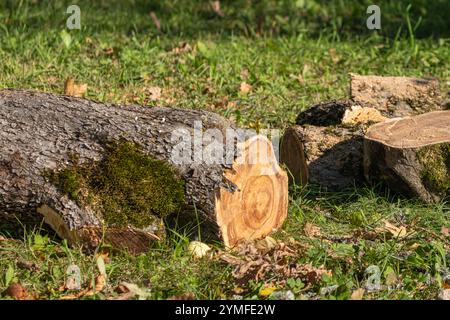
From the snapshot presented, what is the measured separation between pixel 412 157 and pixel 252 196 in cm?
108

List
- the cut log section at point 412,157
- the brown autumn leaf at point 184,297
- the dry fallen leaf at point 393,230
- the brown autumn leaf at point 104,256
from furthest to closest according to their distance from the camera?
the cut log section at point 412,157 < the dry fallen leaf at point 393,230 < the brown autumn leaf at point 104,256 < the brown autumn leaf at point 184,297

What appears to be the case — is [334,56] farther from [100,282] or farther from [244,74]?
[100,282]

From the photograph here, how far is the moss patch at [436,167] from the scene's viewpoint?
5.91 m

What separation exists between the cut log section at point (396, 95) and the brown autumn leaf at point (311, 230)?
1347 millimetres

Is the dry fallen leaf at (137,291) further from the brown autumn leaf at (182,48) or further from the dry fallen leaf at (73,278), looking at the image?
the brown autumn leaf at (182,48)

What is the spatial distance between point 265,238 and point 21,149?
136 cm

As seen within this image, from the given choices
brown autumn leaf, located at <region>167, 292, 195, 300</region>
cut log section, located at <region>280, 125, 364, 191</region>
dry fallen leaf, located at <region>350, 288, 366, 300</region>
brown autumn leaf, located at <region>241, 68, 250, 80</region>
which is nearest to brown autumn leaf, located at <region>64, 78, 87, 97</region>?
brown autumn leaf, located at <region>241, 68, 250, 80</region>

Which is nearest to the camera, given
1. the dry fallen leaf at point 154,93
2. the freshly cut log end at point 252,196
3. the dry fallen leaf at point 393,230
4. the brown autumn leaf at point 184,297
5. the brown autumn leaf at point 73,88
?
the brown autumn leaf at point 184,297

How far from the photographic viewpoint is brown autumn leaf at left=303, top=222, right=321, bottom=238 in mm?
5656

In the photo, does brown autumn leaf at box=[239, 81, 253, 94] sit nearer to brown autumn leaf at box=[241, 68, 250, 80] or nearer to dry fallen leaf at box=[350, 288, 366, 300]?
brown autumn leaf at box=[241, 68, 250, 80]

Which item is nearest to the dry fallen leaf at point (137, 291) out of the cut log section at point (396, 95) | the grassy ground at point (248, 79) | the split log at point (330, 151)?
the grassy ground at point (248, 79)

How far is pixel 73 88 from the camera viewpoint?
755 centimetres

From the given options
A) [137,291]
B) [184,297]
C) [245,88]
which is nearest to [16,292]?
[137,291]

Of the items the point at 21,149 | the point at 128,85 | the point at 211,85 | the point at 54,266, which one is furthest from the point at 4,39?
the point at 54,266
